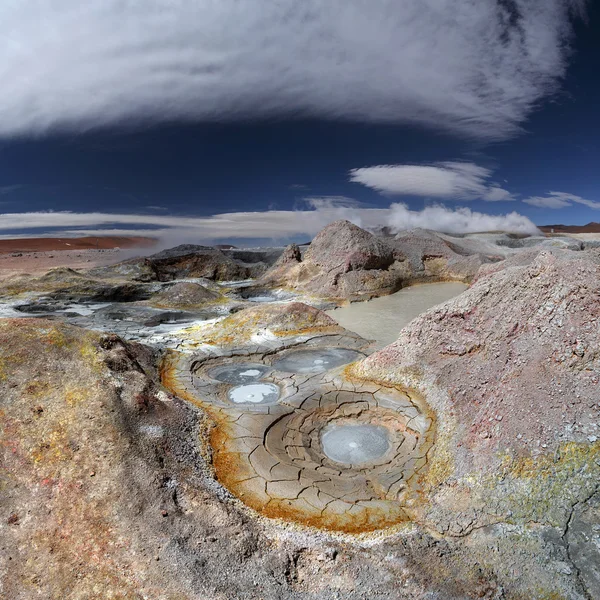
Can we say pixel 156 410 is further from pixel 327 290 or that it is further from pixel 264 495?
pixel 327 290

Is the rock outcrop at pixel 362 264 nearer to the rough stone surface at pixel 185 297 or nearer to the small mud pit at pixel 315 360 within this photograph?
the rough stone surface at pixel 185 297

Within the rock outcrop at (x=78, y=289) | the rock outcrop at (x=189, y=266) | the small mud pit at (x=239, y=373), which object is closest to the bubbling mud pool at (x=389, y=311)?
the small mud pit at (x=239, y=373)

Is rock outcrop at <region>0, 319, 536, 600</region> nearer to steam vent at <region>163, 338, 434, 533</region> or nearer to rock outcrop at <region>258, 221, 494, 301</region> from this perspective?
steam vent at <region>163, 338, 434, 533</region>

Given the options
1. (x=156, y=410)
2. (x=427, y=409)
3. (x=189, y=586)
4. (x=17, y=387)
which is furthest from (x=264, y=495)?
(x=17, y=387)

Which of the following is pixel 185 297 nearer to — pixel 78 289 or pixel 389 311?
pixel 78 289

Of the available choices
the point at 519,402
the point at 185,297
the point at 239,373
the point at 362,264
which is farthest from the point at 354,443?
the point at 362,264

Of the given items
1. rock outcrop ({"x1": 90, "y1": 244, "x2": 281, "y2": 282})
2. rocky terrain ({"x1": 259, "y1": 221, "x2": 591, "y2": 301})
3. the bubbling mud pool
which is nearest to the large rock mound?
the bubbling mud pool

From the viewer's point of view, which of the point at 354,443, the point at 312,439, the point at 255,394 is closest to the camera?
the point at 354,443

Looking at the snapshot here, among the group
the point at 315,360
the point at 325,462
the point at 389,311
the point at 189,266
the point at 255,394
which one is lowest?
the point at 325,462

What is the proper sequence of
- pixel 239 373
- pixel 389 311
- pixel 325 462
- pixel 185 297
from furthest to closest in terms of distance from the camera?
pixel 185 297, pixel 389 311, pixel 239 373, pixel 325 462
